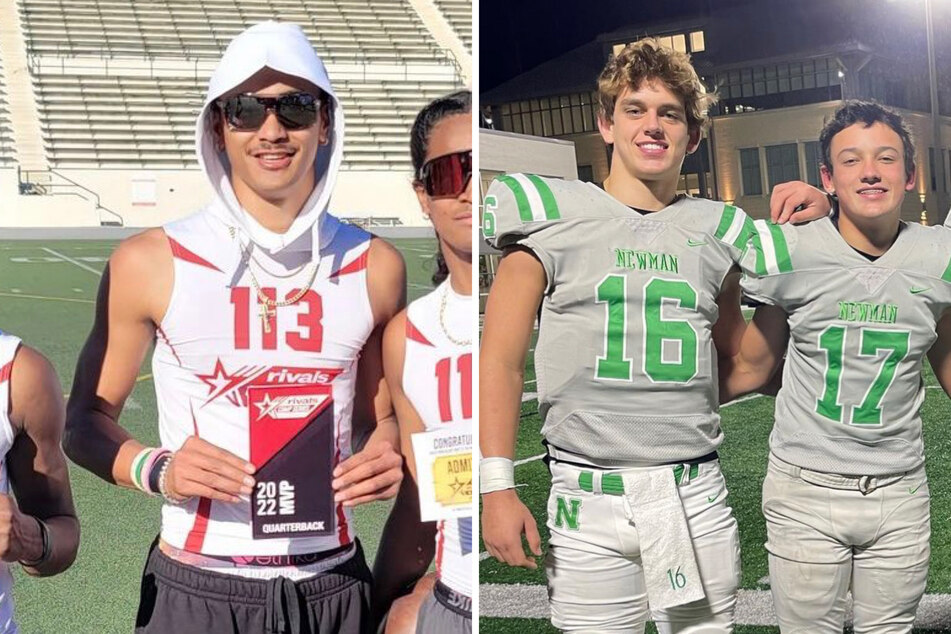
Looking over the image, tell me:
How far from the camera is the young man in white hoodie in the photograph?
5.99 feet

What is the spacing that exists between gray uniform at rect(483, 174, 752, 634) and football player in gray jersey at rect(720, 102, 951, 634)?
0.36 ft

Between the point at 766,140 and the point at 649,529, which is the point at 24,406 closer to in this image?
the point at 649,529

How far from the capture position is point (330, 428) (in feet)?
6.18

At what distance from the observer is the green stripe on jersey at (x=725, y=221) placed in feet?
6.44

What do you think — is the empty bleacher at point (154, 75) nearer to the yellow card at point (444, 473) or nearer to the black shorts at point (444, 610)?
the yellow card at point (444, 473)

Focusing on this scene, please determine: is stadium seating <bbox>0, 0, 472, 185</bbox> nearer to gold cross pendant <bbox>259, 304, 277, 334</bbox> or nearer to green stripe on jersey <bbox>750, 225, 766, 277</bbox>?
gold cross pendant <bbox>259, 304, 277, 334</bbox>

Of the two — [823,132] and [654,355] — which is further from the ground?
[823,132]

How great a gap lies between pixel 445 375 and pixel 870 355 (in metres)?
0.75

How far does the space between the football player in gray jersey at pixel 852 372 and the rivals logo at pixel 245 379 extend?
0.75 meters

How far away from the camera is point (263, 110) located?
5.94ft

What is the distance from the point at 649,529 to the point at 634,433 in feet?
0.54

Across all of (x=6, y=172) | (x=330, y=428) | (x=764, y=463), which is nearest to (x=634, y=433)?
(x=764, y=463)

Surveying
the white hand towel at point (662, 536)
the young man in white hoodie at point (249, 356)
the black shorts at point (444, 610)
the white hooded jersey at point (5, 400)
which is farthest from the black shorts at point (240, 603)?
→ the white hand towel at point (662, 536)

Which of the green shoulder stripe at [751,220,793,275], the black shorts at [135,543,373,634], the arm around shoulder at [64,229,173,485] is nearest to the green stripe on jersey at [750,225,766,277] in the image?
the green shoulder stripe at [751,220,793,275]
